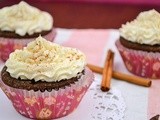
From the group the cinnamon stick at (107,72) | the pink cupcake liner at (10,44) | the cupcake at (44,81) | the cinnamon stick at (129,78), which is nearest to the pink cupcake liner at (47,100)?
the cupcake at (44,81)

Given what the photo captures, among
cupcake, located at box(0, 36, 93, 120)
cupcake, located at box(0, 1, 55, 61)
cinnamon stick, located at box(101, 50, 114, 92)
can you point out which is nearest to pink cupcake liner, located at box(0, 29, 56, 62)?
cupcake, located at box(0, 1, 55, 61)

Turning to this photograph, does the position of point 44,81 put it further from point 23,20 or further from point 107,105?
point 23,20

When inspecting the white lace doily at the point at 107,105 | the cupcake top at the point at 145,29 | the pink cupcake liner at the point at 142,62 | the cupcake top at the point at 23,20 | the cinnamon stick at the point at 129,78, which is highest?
the cupcake top at the point at 145,29

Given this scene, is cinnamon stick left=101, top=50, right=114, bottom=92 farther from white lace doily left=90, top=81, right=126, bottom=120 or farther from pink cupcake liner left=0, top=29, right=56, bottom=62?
pink cupcake liner left=0, top=29, right=56, bottom=62

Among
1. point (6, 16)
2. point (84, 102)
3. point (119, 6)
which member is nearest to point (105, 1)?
point (119, 6)

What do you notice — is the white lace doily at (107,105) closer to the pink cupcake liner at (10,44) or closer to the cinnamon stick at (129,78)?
the cinnamon stick at (129,78)

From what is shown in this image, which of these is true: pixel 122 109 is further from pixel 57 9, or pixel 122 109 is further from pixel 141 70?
pixel 57 9
